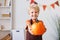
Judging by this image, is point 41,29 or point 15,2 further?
point 15,2

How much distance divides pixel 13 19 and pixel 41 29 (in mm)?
974

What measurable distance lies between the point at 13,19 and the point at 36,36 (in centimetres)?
95

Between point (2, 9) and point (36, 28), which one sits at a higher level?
point (2, 9)

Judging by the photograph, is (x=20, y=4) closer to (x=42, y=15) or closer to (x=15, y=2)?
(x=15, y=2)

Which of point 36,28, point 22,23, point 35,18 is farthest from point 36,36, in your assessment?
point 22,23

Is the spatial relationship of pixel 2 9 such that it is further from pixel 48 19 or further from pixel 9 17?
pixel 48 19

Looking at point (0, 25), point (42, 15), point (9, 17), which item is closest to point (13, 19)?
point (9, 17)

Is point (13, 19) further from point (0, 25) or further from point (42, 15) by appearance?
point (42, 15)

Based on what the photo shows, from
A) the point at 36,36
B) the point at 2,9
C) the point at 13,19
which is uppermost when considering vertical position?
the point at 2,9

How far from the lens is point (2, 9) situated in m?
3.67

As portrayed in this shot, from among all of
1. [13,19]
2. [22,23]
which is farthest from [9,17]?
[22,23]

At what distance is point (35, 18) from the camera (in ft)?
9.66

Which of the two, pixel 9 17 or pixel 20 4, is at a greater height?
pixel 20 4

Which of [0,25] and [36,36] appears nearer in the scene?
[36,36]
